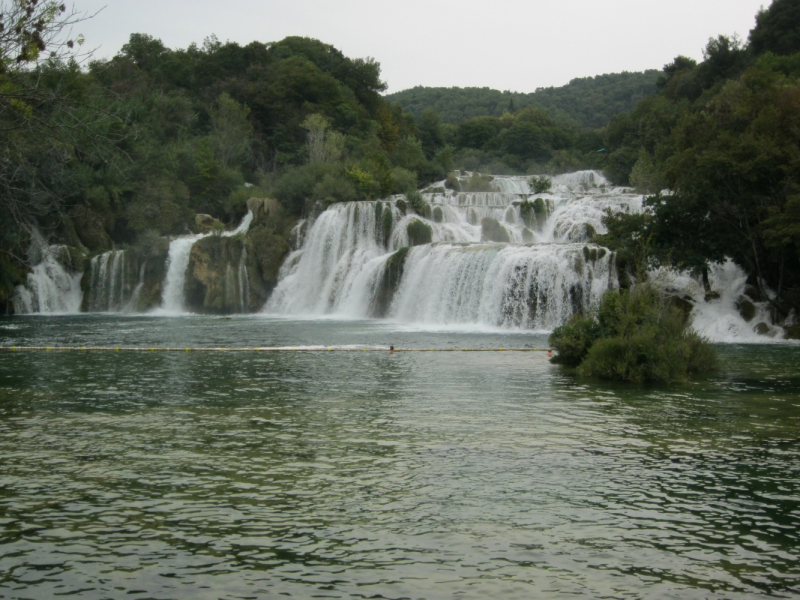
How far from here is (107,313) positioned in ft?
139

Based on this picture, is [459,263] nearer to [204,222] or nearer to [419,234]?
[419,234]

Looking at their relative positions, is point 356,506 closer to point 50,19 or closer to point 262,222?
point 50,19

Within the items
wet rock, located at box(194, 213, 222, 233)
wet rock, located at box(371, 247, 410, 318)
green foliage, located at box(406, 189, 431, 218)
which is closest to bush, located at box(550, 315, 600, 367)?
wet rock, located at box(371, 247, 410, 318)

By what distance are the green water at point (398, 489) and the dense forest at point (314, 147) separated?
316 centimetres

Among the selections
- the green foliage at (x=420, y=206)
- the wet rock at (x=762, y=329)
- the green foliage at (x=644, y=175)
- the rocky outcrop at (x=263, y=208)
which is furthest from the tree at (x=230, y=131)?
the wet rock at (x=762, y=329)

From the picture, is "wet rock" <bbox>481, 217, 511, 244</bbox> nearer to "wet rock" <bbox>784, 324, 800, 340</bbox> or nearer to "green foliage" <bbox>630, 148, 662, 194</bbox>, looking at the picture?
"green foliage" <bbox>630, 148, 662, 194</bbox>

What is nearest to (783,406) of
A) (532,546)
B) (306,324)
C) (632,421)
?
(632,421)

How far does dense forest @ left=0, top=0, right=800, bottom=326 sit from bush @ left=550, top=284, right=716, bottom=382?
18.1ft

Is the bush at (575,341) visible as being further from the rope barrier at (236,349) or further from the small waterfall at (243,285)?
the small waterfall at (243,285)

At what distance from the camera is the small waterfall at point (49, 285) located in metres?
41.8

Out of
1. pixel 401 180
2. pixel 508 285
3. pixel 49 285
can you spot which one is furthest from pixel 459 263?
pixel 49 285

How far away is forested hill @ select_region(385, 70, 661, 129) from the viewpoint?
349 feet

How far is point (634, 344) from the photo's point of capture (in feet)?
55.9

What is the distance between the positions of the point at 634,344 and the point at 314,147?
4528 centimetres
